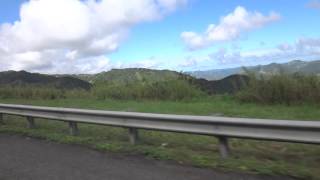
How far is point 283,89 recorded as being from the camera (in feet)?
52.3

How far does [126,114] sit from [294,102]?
22.9 ft

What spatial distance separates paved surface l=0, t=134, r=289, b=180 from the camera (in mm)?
7625

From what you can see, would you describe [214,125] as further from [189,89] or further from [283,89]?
[189,89]

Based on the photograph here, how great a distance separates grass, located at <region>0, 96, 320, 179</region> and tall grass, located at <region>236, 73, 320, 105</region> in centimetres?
54

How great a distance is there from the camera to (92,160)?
30.1 ft

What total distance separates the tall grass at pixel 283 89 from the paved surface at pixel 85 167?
7.53 m

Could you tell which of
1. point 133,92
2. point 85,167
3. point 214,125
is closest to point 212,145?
point 214,125

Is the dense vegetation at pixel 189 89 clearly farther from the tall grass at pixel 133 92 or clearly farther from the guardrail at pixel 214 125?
the guardrail at pixel 214 125

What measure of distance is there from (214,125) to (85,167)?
2.21m

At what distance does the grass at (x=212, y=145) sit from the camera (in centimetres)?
799

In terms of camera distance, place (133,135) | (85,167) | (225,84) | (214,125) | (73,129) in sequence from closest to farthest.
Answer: (85,167), (214,125), (133,135), (73,129), (225,84)

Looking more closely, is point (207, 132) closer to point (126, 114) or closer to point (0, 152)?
point (126, 114)

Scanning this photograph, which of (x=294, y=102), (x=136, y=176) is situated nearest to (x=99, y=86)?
(x=294, y=102)

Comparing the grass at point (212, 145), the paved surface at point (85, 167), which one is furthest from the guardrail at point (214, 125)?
the paved surface at point (85, 167)
